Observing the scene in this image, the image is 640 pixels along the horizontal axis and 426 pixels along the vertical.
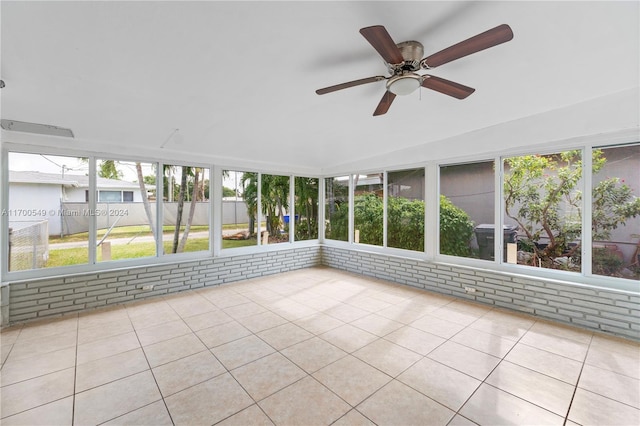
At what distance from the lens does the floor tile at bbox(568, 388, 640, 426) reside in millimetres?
1834

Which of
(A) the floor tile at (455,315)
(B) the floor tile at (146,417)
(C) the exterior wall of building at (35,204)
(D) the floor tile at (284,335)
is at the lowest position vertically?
(B) the floor tile at (146,417)

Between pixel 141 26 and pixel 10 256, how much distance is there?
369 centimetres

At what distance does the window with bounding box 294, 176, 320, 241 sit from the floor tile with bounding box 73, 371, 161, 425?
14.0ft

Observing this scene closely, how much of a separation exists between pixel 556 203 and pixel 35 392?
5.78m

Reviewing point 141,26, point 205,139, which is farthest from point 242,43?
point 205,139

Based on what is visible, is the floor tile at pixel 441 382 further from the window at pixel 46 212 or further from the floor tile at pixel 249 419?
the window at pixel 46 212

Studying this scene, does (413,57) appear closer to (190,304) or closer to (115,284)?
(190,304)

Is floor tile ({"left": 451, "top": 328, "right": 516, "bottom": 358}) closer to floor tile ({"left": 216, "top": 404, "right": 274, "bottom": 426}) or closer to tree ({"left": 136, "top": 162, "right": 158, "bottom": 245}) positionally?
floor tile ({"left": 216, "top": 404, "right": 274, "bottom": 426})

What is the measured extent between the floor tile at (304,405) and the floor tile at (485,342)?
5.35ft

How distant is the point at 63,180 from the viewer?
3.75m

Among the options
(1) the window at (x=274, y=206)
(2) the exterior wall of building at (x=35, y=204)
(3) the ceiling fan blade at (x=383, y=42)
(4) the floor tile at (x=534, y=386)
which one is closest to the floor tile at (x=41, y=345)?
(2) the exterior wall of building at (x=35, y=204)

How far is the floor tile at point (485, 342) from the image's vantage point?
8.90 ft

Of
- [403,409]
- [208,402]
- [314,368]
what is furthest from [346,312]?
[208,402]

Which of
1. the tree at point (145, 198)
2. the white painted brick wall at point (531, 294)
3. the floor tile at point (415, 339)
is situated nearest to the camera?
the floor tile at point (415, 339)
